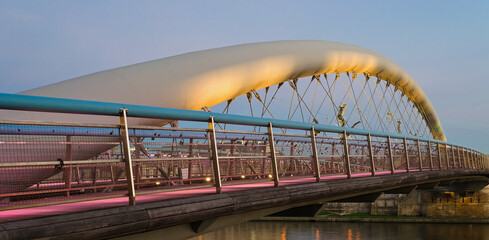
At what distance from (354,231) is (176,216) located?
35.3 meters

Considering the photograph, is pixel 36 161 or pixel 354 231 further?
pixel 354 231

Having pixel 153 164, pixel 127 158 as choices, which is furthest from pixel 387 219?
pixel 127 158

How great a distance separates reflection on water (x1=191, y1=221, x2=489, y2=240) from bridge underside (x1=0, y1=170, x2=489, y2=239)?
89.0ft

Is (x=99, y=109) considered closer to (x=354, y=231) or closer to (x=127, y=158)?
(x=127, y=158)

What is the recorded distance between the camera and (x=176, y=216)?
505 centimetres

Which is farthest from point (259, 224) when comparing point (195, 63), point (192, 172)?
point (192, 172)

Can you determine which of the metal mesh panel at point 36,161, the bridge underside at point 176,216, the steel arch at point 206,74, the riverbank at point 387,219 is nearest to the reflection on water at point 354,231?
the riverbank at point 387,219

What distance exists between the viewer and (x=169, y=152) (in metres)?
8.01

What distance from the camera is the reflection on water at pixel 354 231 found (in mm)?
34750

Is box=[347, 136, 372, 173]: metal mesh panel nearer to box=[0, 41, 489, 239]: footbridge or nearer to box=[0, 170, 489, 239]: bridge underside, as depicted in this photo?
box=[0, 41, 489, 239]: footbridge

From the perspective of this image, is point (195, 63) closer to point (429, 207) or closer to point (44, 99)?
point (44, 99)

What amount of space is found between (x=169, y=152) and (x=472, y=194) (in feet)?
115

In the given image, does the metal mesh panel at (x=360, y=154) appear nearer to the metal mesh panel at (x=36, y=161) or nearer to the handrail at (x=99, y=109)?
the handrail at (x=99, y=109)

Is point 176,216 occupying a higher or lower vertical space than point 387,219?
higher
